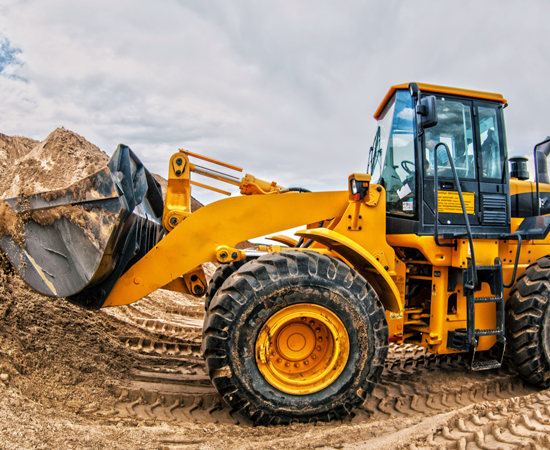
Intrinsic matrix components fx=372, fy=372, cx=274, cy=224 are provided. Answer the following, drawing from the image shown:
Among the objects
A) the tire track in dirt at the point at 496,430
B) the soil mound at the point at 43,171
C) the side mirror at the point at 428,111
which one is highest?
the side mirror at the point at 428,111

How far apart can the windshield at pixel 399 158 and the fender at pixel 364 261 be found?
2.32 feet

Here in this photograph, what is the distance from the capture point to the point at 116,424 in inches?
114

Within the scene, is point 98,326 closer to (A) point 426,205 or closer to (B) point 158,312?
(B) point 158,312

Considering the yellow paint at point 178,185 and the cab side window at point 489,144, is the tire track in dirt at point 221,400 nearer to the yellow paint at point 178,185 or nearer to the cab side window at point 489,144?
the yellow paint at point 178,185

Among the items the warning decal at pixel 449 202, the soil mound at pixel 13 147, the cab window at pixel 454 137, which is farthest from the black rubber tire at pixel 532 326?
the soil mound at pixel 13 147

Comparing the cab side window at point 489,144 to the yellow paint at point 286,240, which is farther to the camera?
the yellow paint at point 286,240

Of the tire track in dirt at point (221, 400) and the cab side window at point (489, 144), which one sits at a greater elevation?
the cab side window at point (489, 144)

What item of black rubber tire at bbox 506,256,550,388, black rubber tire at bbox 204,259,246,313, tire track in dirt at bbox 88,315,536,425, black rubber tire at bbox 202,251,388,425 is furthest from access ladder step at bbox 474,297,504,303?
black rubber tire at bbox 204,259,246,313

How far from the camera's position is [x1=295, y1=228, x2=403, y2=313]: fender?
328 centimetres

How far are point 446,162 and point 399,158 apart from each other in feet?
1.60

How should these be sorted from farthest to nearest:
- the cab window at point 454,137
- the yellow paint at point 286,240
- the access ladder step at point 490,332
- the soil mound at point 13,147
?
the soil mound at point 13,147, the yellow paint at point 286,240, the cab window at point 454,137, the access ladder step at point 490,332

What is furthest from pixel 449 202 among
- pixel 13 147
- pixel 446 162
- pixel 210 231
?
pixel 13 147

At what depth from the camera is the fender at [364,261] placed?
328cm

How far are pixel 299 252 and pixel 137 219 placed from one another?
166cm
